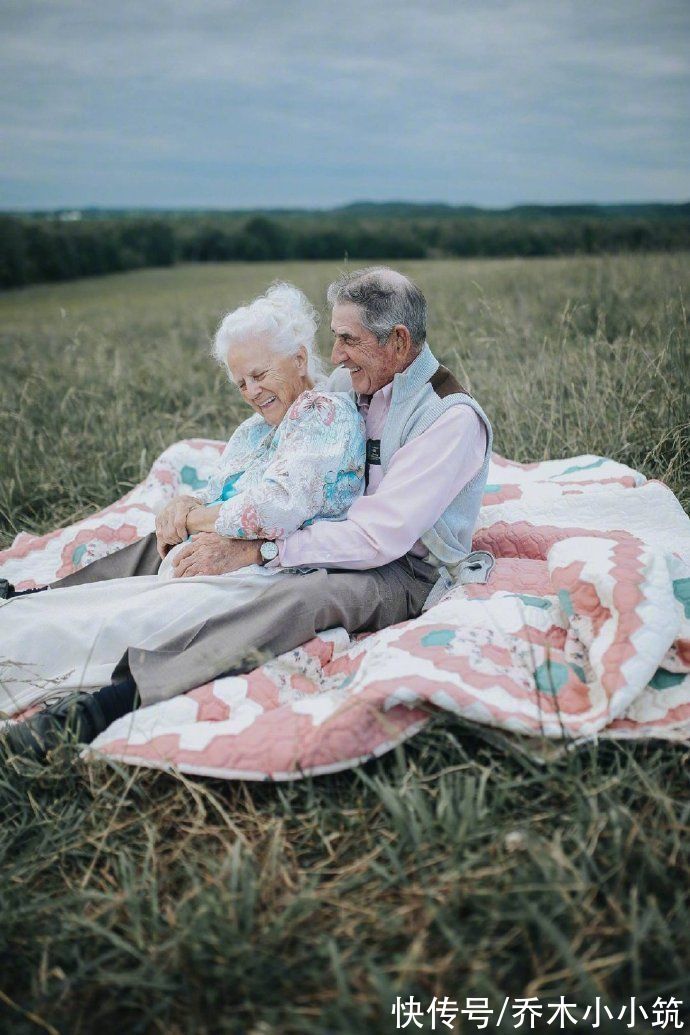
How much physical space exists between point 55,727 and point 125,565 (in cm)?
120

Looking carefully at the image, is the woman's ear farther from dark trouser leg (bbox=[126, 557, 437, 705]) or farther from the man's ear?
dark trouser leg (bbox=[126, 557, 437, 705])

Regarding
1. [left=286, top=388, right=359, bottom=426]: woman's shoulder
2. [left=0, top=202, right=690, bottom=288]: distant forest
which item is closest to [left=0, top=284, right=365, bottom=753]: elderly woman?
[left=286, top=388, right=359, bottom=426]: woman's shoulder

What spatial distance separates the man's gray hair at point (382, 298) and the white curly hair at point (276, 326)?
0.30m

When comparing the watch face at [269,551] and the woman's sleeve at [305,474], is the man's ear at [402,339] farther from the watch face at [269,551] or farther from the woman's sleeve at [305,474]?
the watch face at [269,551]

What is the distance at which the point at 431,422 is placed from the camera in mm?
3123

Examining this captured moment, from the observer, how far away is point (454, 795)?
231 centimetres

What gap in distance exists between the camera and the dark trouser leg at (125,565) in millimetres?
3748

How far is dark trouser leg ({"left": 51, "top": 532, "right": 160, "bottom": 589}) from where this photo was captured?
148 inches

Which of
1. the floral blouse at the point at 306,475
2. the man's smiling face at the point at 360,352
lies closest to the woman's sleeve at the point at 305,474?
the floral blouse at the point at 306,475

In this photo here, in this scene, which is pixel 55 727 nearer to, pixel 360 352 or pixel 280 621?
pixel 280 621

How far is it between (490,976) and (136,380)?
6.19m

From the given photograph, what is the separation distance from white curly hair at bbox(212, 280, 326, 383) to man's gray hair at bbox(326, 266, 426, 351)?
295 mm

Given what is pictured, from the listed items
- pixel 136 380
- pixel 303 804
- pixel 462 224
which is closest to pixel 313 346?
pixel 303 804

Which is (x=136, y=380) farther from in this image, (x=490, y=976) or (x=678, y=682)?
(x=490, y=976)
